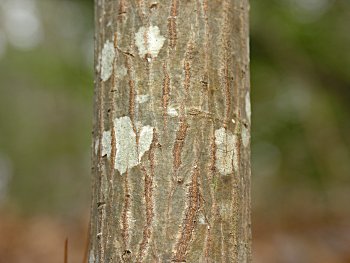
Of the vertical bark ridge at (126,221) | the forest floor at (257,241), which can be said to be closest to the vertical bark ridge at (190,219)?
the vertical bark ridge at (126,221)

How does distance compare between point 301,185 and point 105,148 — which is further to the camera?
point 301,185

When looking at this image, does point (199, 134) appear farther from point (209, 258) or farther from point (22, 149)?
point (22, 149)

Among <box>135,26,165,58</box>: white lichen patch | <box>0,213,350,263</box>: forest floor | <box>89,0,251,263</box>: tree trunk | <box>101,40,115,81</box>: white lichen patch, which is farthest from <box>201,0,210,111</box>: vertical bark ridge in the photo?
<box>0,213,350,263</box>: forest floor

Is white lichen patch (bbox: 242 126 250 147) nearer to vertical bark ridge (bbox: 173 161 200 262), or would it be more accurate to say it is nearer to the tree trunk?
the tree trunk

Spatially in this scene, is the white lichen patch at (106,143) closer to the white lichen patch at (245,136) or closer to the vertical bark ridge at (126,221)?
the vertical bark ridge at (126,221)

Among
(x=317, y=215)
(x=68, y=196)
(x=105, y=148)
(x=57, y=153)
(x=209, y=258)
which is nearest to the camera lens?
(x=209, y=258)

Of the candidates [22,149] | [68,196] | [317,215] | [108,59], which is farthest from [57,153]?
[108,59]

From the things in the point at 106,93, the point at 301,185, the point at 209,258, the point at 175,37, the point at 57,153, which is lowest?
the point at 209,258
